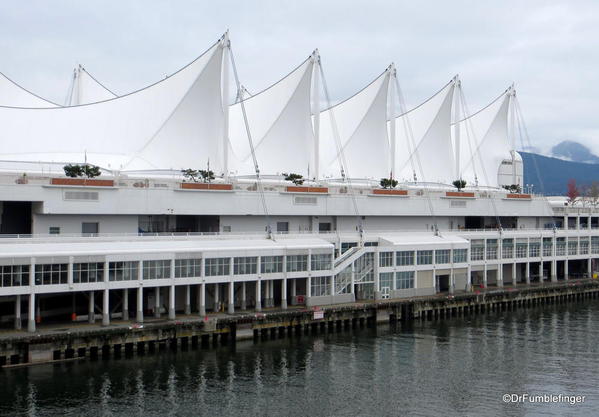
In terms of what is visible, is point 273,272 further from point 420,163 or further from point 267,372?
point 420,163

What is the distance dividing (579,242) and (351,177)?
972 inches

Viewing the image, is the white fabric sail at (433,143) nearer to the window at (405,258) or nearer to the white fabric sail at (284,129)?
the white fabric sail at (284,129)

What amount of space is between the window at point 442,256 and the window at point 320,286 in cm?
1184

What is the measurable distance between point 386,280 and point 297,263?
909 cm

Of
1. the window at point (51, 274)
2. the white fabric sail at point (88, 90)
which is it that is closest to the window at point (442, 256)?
the window at point (51, 274)

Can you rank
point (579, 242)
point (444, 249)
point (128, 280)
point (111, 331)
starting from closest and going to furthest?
1. point (111, 331)
2. point (128, 280)
3. point (444, 249)
4. point (579, 242)

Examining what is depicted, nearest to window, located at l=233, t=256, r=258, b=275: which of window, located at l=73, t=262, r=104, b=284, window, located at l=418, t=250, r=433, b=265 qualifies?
window, located at l=73, t=262, r=104, b=284

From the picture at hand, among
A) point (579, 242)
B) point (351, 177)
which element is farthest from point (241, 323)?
point (579, 242)

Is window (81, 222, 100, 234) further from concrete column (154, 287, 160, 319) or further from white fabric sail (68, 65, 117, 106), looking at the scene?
white fabric sail (68, 65, 117, 106)

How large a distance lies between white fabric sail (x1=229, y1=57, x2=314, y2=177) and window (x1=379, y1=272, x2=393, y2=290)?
16.7 meters

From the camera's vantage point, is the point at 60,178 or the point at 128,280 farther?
the point at 60,178

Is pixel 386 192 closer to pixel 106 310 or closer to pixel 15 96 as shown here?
pixel 106 310

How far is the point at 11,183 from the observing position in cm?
4750

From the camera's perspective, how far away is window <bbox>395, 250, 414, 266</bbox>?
185ft
